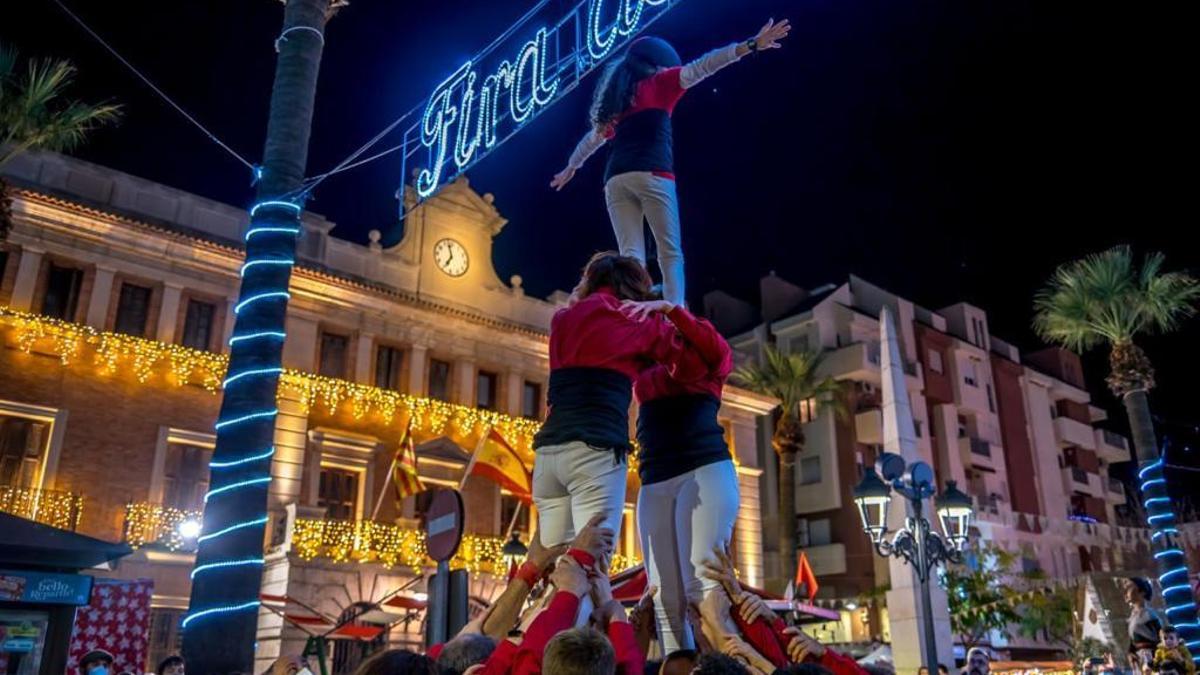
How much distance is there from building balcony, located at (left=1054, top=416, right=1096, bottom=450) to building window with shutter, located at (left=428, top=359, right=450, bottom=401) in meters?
39.6

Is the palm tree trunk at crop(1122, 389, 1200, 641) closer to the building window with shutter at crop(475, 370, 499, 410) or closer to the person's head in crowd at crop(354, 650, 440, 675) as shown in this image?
the building window with shutter at crop(475, 370, 499, 410)

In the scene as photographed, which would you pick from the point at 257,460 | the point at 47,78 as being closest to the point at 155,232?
the point at 47,78

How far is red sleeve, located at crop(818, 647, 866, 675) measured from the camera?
3.35m

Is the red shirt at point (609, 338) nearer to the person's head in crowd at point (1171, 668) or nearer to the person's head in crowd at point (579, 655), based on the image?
the person's head in crowd at point (579, 655)

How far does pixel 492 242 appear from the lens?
104ft

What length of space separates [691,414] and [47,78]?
19674 millimetres

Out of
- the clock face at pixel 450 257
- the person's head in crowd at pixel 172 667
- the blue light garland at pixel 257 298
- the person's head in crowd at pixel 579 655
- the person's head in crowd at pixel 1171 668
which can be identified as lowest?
the person's head in crowd at pixel 172 667

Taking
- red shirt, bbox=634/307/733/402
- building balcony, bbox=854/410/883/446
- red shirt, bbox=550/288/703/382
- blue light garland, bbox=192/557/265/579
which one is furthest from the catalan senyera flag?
building balcony, bbox=854/410/883/446

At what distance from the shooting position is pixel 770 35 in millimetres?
6246

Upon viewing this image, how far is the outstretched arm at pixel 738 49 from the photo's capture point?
6.21m

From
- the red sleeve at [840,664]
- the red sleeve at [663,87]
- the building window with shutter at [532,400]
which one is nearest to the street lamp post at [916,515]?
the red sleeve at [663,87]

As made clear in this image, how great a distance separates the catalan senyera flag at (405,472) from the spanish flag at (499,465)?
8.52ft

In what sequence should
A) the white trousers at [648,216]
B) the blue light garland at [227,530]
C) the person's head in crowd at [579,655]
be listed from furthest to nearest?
the blue light garland at [227,530] → the white trousers at [648,216] → the person's head in crowd at [579,655]

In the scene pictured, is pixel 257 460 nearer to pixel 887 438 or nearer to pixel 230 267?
pixel 887 438
